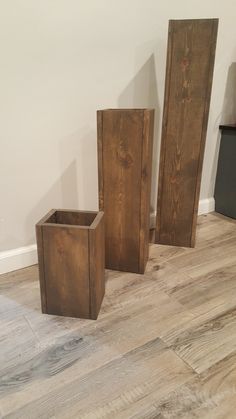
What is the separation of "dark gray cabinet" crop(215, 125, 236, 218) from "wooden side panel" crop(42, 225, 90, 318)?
4.95 ft

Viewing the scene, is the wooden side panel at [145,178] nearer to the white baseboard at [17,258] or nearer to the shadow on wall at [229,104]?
the white baseboard at [17,258]

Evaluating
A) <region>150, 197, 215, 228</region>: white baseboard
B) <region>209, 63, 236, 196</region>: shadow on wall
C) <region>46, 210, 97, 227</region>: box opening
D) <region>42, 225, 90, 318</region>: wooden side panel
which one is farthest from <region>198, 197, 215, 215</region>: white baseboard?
<region>42, 225, 90, 318</region>: wooden side panel

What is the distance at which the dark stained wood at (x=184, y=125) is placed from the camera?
5.10ft

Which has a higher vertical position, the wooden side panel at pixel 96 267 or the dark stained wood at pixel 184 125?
the dark stained wood at pixel 184 125

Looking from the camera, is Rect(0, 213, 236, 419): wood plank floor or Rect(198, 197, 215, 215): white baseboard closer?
Rect(0, 213, 236, 419): wood plank floor

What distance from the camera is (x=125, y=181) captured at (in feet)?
4.83

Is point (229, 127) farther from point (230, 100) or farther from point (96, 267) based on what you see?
point (96, 267)

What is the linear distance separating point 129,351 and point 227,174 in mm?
1637

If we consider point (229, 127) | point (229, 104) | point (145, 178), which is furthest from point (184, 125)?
point (229, 104)

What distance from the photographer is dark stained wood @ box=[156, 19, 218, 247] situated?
1.56 meters

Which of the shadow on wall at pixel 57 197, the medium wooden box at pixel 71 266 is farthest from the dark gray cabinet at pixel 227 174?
the medium wooden box at pixel 71 266

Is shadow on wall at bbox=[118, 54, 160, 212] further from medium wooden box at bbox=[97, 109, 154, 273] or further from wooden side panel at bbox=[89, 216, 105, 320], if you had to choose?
wooden side panel at bbox=[89, 216, 105, 320]

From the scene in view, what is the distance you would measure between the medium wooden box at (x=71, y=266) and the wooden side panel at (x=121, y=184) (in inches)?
8.7

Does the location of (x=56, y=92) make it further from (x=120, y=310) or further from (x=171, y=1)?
(x=120, y=310)
